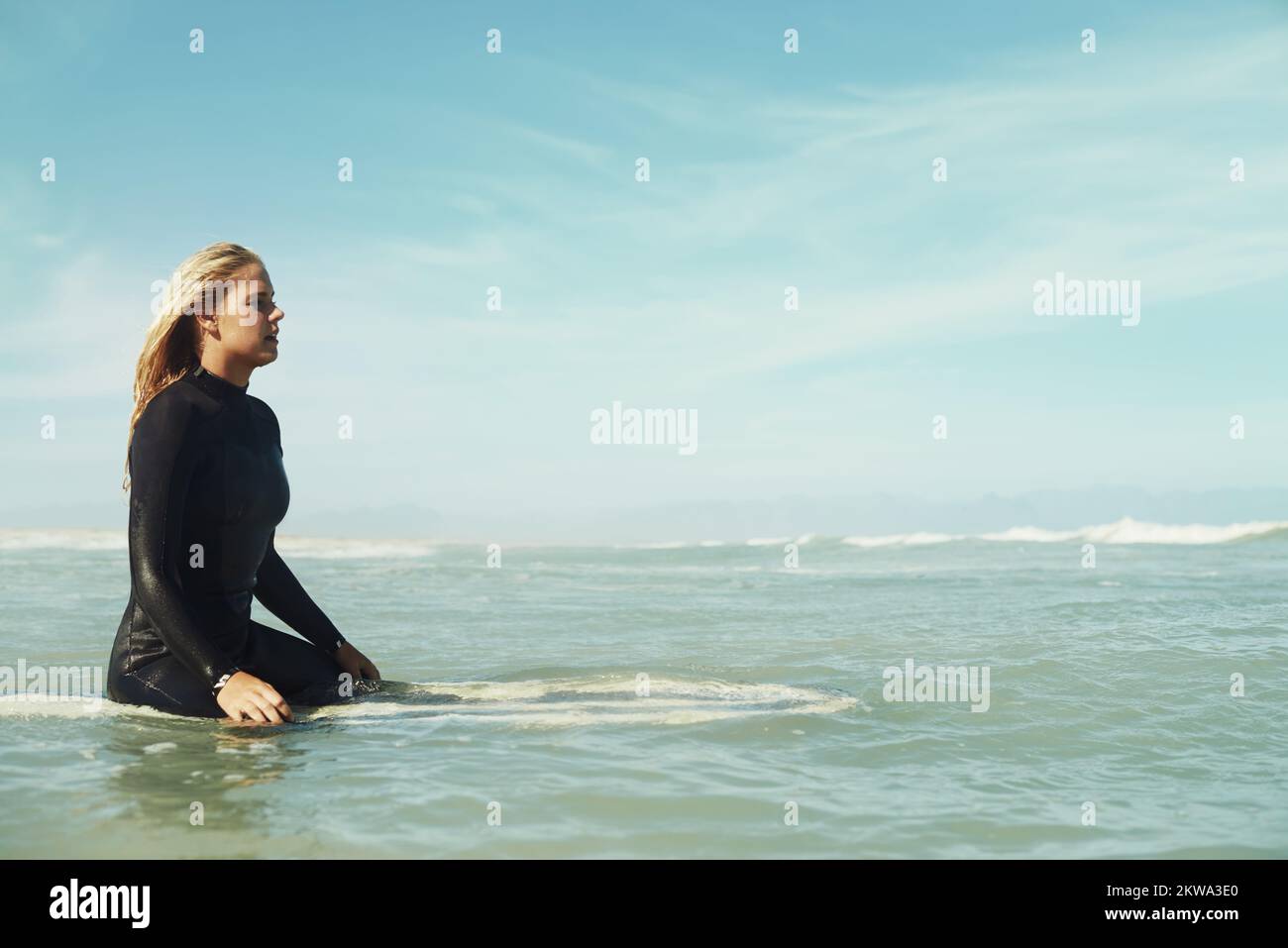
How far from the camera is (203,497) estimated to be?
14.9 ft

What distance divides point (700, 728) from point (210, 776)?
2.08 m

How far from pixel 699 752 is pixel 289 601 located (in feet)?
7.20

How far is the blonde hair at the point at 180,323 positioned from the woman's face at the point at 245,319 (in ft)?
0.17

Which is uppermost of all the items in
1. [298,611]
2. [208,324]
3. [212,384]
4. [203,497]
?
[208,324]

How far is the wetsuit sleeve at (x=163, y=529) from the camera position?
14.0 ft

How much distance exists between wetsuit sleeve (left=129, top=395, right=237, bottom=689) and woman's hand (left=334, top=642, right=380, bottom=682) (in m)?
0.98

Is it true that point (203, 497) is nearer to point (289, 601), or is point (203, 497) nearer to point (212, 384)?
point (212, 384)

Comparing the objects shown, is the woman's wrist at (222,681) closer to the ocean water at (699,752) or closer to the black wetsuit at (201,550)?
the black wetsuit at (201,550)

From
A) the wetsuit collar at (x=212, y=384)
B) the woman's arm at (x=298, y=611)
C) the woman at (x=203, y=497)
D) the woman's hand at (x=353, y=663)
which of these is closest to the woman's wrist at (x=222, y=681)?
the woman at (x=203, y=497)

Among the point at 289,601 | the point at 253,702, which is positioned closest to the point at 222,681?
the point at 253,702
